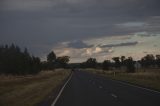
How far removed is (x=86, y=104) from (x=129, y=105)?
7.36ft

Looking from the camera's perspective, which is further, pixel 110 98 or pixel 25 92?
pixel 25 92

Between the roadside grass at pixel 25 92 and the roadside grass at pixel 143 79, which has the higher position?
the roadside grass at pixel 143 79

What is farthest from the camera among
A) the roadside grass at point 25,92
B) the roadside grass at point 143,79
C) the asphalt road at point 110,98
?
the roadside grass at point 143,79

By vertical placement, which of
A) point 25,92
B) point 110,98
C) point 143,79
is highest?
point 143,79

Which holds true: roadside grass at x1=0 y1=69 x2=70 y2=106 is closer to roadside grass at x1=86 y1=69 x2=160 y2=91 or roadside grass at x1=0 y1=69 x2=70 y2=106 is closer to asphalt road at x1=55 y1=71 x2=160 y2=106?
asphalt road at x1=55 y1=71 x2=160 y2=106

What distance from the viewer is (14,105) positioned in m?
18.9

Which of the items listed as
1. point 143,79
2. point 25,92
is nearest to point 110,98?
point 25,92

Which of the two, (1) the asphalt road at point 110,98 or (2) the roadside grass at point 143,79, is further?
(2) the roadside grass at point 143,79

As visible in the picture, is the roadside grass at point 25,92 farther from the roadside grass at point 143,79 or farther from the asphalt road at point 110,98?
the roadside grass at point 143,79

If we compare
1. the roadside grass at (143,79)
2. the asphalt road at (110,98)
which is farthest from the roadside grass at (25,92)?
→ the roadside grass at (143,79)

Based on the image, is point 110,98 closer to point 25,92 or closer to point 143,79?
point 25,92

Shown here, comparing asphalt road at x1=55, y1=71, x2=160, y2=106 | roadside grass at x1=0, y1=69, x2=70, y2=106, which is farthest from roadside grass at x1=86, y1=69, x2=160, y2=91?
roadside grass at x1=0, y1=69, x2=70, y2=106

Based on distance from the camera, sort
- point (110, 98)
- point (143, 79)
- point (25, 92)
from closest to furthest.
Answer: point (110, 98), point (25, 92), point (143, 79)

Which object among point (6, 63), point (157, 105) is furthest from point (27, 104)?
point (6, 63)
